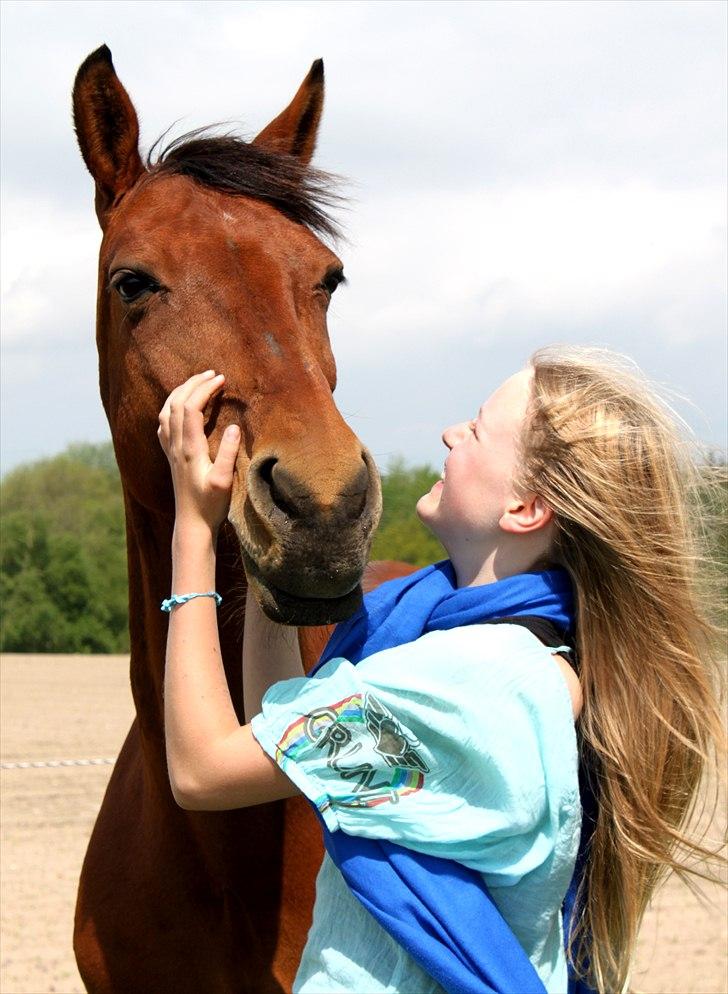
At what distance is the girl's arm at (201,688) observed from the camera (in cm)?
178

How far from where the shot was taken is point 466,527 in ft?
6.56

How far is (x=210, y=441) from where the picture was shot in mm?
2135

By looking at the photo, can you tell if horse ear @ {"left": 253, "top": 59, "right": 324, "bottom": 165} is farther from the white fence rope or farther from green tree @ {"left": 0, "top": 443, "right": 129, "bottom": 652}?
green tree @ {"left": 0, "top": 443, "right": 129, "bottom": 652}

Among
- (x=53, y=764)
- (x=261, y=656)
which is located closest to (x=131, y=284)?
(x=261, y=656)

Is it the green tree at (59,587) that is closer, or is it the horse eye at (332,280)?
the horse eye at (332,280)

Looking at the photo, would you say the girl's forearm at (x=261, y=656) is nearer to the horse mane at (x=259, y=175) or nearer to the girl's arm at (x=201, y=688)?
the girl's arm at (x=201, y=688)

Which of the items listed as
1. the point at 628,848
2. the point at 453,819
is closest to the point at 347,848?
the point at 453,819

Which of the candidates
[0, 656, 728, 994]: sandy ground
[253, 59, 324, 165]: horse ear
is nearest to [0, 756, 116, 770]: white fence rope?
[0, 656, 728, 994]: sandy ground

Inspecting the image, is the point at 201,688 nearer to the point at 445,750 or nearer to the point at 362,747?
the point at 362,747

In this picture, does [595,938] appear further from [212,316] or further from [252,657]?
[212,316]

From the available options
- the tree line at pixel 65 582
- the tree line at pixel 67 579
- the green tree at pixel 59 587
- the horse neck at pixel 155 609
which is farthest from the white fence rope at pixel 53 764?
the green tree at pixel 59 587

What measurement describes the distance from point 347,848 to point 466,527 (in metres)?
0.60

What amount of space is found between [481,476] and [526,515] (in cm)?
11

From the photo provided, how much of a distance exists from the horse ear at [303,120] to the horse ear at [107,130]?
389 mm
